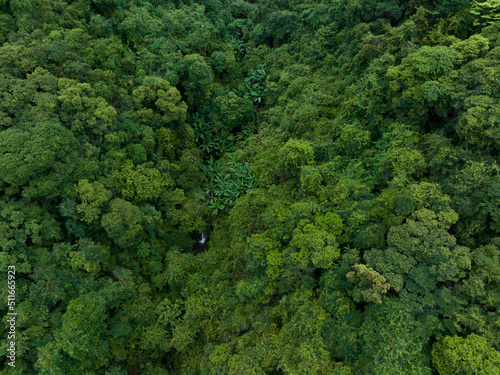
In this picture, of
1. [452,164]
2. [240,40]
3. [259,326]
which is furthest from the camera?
[240,40]

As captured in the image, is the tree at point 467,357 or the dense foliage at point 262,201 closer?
the tree at point 467,357

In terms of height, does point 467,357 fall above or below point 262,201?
above

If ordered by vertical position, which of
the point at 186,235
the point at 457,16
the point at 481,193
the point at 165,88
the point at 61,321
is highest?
the point at 457,16

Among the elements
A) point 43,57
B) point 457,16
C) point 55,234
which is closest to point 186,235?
point 55,234

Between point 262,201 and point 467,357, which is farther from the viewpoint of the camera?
point 262,201

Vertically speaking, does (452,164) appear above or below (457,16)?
below

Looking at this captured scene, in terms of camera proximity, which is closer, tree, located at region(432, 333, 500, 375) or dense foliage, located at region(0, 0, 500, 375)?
tree, located at region(432, 333, 500, 375)

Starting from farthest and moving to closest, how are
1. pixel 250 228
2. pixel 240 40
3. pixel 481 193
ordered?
pixel 240 40 < pixel 250 228 < pixel 481 193

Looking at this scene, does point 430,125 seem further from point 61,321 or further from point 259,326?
point 61,321
